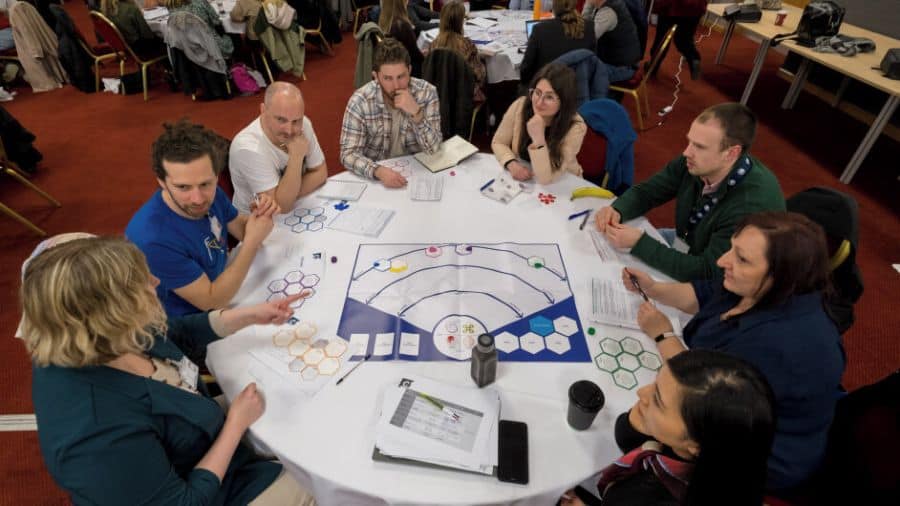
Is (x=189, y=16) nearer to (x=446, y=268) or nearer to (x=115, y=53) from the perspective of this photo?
(x=115, y=53)

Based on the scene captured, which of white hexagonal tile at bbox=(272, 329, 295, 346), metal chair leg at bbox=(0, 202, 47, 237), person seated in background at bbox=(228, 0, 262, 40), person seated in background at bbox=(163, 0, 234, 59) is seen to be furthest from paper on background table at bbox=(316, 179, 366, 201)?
person seated in background at bbox=(228, 0, 262, 40)

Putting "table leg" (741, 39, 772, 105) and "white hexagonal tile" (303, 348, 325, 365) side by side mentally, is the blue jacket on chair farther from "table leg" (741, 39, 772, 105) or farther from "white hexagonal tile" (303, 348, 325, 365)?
"table leg" (741, 39, 772, 105)

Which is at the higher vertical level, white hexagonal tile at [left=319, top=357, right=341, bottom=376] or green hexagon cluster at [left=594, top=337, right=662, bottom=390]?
green hexagon cluster at [left=594, top=337, right=662, bottom=390]

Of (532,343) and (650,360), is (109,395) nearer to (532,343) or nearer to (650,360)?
(532,343)

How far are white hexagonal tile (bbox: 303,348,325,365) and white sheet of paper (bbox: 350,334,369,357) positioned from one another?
9 centimetres

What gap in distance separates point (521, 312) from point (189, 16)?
187 inches

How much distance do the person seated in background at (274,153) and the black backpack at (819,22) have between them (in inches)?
193

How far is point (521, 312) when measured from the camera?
1556mm

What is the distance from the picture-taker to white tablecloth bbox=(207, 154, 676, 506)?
1105mm

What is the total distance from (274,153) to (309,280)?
2.52 feet

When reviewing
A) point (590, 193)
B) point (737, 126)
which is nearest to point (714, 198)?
point (737, 126)

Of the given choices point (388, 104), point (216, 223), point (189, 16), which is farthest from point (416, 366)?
point (189, 16)

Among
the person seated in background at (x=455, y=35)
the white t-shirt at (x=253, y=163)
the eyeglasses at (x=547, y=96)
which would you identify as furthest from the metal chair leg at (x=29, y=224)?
the eyeglasses at (x=547, y=96)

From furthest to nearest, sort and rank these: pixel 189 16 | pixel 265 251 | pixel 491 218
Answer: pixel 189 16 → pixel 491 218 → pixel 265 251
